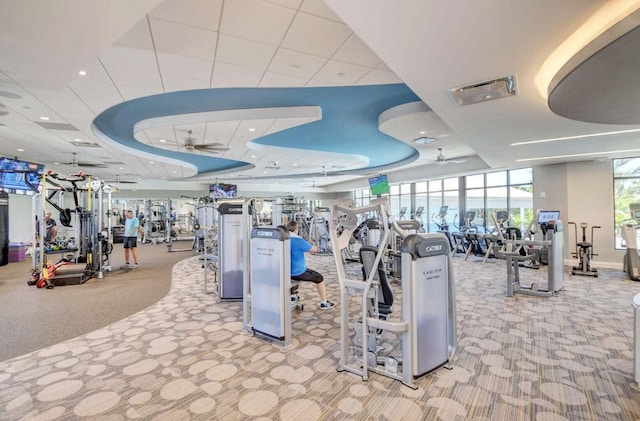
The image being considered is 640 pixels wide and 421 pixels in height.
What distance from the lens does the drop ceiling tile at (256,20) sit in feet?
8.82

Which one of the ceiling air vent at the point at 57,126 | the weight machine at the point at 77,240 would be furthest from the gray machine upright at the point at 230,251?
the ceiling air vent at the point at 57,126

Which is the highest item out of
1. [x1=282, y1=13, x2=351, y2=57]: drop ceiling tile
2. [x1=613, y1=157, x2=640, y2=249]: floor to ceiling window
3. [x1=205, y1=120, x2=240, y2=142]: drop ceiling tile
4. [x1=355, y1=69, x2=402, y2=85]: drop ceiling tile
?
[x1=355, y1=69, x2=402, y2=85]: drop ceiling tile

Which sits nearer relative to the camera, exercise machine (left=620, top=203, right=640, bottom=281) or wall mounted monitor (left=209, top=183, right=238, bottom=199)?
exercise machine (left=620, top=203, right=640, bottom=281)

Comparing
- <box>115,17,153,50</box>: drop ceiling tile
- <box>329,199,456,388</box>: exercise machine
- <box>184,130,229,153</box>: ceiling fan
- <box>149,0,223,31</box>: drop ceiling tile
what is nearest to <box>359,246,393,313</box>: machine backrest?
<box>329,199,456,388</box>: exercise machine

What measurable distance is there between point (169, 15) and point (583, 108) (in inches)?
191

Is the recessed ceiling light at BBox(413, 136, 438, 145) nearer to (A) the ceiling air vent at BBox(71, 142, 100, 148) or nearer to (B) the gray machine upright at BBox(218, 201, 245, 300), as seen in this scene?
(B) the gray machine upright at BBox(218, 201, 245, 300)

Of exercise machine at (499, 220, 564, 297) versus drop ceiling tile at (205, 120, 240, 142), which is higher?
drop ceiling tile at (205, 120, 240, 142)

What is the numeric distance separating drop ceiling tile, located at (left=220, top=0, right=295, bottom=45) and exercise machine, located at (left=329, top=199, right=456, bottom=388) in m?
1.81

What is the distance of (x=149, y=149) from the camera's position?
892 centimetres

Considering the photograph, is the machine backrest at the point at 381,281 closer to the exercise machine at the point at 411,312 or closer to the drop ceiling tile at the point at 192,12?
the exercise machine at the point at 411,312

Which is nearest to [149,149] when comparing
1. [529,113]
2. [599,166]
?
[529,113]

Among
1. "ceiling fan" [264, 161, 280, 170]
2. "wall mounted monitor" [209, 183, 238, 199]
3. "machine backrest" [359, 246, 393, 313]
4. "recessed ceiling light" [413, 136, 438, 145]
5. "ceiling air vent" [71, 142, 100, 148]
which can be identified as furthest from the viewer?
"wall mounted monitor" [209, 183, 238, 199]

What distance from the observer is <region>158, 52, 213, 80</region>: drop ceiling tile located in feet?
11.7

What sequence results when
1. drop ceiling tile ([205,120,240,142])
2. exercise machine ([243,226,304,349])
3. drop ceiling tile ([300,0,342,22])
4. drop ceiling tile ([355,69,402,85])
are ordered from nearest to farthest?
drop ceiling tile ([300,0,342,22]) → exercise machine ([243,226,304,349]) → drop ceiling tile ([355,69,402,85]) → drop ceiling tile ([205,120,240,142])
